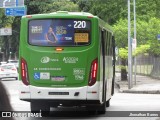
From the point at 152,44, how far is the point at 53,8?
29.7m

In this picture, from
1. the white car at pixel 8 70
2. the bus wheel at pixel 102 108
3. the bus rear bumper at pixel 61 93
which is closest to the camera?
the bus rear bumper at pixel 61 93

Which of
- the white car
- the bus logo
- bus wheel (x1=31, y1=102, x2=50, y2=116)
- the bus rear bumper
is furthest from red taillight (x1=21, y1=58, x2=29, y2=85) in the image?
the white car

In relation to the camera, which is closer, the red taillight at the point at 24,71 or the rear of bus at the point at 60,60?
the rear of bus at the point at 60,60

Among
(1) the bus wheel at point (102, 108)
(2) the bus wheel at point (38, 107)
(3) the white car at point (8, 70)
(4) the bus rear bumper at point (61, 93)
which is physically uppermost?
(4) the bus rear bumper at point (61, 93)

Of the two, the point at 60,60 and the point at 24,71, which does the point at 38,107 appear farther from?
the point at 60,60

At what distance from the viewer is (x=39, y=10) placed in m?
67.4

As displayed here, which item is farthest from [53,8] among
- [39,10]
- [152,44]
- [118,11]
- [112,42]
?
[112,42]

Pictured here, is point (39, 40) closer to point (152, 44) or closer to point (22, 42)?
point (22, 42)

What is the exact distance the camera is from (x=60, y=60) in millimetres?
13727

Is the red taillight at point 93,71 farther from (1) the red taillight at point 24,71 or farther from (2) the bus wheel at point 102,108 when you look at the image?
(1) the red taillight at point 24,71

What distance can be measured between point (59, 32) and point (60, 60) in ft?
2.47

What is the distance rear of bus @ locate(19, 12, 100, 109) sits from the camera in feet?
44.4

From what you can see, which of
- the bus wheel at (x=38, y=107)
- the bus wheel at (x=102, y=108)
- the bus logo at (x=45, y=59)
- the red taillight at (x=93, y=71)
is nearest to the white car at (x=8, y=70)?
the bus wheel at (x=102, y=108)

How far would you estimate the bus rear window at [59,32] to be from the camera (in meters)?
13.8
